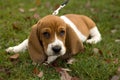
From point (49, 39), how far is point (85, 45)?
4.73 feet

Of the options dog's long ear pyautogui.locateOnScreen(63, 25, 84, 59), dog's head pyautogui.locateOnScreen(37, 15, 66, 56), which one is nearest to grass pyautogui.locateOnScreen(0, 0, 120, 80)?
dog's long ear pyautogui.locateOnScreen(63, 25, 84, 59)

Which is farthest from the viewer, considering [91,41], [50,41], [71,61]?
[91,41]

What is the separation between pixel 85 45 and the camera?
621 centimetres

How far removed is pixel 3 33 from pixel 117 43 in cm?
225

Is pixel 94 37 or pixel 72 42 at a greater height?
pixel 72 42

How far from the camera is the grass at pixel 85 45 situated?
514cm

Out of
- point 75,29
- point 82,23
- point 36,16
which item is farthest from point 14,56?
point 36,16

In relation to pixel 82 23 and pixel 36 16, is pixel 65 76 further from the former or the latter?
pixel 36 16

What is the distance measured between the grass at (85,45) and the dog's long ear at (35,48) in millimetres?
152

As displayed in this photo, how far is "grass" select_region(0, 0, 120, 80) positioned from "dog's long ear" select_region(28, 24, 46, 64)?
0.15 meters

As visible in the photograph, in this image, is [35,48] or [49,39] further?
[35,48]

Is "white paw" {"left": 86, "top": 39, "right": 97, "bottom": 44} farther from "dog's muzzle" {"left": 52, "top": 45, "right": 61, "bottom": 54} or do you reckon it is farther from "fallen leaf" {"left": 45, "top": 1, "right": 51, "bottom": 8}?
"fallen leaf" {"left": 45, "top": 1, "right": 51, "bottom": 8}

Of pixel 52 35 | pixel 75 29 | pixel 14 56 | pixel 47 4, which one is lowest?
pixel 14 56

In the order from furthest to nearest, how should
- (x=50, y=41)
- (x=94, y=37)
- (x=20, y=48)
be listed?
(x=94, y=37)
(x=20, y=48)
(x=50, y=41)
